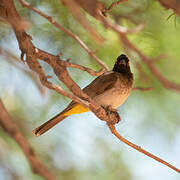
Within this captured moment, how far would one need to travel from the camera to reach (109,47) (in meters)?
3.26

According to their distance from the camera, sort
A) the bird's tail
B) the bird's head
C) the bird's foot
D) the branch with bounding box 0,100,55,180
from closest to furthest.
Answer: the branch with bounding box 0,100,55,180, the bird's foot, the bird's tail, the bird's head

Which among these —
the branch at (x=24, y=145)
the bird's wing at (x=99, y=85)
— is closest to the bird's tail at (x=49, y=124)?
the bird's wing at (x=99, y=85)

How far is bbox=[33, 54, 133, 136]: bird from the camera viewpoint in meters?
3.23

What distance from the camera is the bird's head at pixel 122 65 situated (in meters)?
3.60

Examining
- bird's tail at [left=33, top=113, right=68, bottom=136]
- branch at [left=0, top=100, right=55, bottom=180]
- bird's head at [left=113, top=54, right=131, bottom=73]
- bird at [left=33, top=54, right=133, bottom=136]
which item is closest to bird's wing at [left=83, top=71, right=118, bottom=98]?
bird at [left=33, top=54, right=133, bottom=136]

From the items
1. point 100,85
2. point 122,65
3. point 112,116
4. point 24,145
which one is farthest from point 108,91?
point 24,145

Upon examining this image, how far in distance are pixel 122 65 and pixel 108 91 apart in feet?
1.44

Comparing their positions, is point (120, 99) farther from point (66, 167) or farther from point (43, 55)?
point (43, 55)

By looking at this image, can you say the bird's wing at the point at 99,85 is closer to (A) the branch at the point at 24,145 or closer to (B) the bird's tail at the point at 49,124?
(B) the bird's tail at the point at 49,124

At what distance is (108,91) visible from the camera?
135 inches

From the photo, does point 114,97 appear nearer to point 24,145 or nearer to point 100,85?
point 100,85

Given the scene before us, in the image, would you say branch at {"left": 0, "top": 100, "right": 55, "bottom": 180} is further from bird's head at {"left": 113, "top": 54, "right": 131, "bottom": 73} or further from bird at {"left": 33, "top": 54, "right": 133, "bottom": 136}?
bird's head at {"left": 113, "top": 54, "right": 131, "bottom": 73}

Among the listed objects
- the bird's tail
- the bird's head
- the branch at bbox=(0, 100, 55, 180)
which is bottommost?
the branch at bbox=(0, 100, 55, 180)

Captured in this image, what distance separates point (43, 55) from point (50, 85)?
0.34 m
